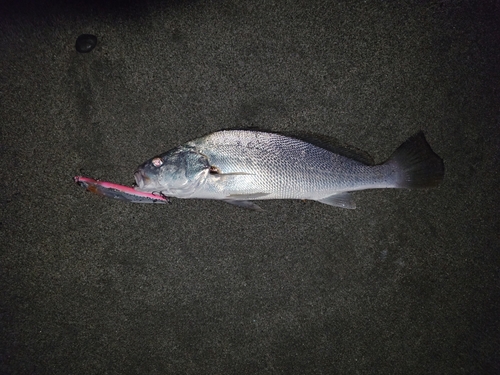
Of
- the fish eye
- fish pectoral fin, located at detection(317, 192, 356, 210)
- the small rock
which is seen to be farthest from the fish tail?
the small rock

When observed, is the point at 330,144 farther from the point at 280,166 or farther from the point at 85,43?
the point at 85,43

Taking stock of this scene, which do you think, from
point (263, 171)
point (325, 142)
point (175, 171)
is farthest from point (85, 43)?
point (325, 142)

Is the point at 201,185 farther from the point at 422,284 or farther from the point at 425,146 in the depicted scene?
the point at 422,284

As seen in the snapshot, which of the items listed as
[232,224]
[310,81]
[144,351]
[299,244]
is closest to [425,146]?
[310,81]

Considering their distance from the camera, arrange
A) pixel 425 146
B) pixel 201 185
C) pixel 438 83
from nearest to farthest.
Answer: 1. pixel 201 185
2. pixel 425 146
3. pixel 438 83

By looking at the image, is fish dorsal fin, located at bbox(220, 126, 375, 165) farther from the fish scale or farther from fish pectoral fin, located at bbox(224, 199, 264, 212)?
fish pectoral fin, located at bbox(224, 199, 264, 212)

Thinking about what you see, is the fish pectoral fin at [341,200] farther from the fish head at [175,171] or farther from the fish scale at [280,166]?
the fish head at [175,171]

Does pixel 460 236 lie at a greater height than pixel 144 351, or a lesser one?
greater
